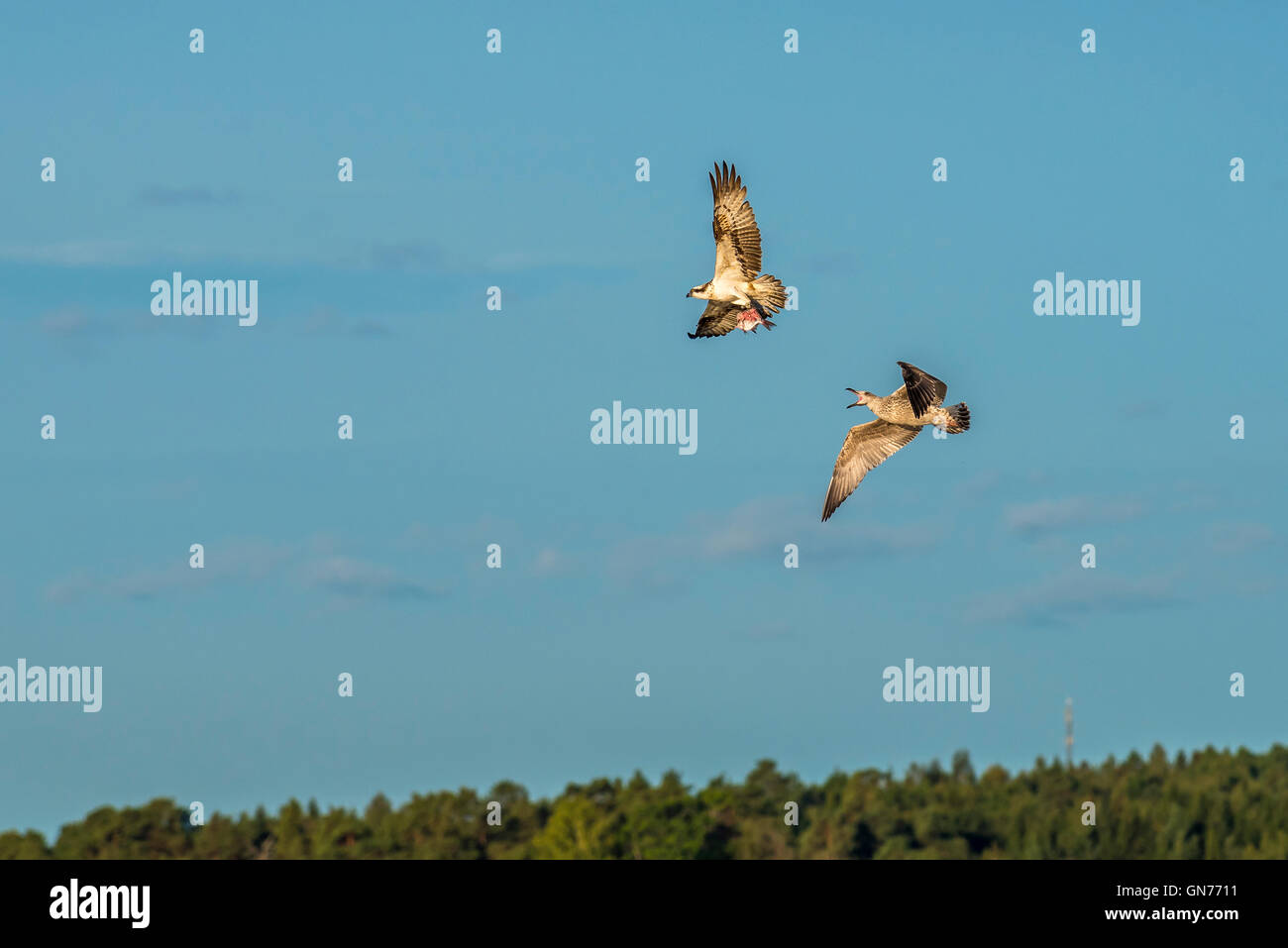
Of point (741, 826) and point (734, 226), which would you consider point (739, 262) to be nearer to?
point (734, 226)

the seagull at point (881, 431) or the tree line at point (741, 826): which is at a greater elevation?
the seagull at point (881, 431)

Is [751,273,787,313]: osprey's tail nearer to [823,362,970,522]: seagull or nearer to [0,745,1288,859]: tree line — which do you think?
[823,362,970,522]: seagull

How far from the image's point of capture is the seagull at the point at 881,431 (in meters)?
45.8

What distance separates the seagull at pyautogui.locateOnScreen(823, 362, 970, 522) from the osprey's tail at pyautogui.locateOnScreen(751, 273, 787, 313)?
133 inches

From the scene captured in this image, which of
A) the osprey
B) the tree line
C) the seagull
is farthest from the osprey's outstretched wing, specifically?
the tree line

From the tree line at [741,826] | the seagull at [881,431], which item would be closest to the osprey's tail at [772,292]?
the seagull at [881,431]

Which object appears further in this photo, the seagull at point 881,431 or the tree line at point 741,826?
the tree line at point 741,826

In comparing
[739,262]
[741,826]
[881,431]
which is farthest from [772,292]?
[741,826]

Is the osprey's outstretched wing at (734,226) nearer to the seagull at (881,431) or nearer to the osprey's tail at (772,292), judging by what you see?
the osprey's tail at (772,292)

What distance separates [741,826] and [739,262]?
125403mm

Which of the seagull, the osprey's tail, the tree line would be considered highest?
the osprey's tail

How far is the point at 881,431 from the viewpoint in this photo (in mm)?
48625

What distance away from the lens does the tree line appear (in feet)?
523
